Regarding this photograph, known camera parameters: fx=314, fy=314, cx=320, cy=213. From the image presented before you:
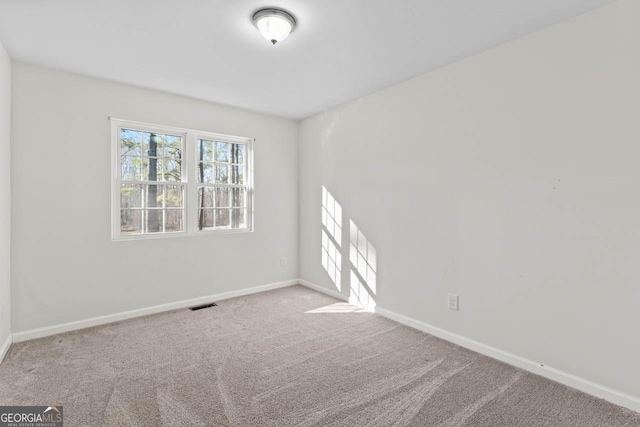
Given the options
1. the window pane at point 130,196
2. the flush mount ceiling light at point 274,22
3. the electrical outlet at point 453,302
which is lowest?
the electrical outlet at point 453,302

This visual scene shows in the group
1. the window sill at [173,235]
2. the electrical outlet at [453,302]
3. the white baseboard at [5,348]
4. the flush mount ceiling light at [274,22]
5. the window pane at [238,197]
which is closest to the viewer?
the flush mount ceiling light at [274,22]

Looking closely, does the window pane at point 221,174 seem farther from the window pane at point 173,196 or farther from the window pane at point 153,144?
the window pane at point 153,144

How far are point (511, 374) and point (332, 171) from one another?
2.86 metres

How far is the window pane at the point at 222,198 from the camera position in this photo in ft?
13.6

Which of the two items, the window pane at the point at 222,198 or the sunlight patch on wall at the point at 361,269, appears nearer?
the sunlight patch on wall at the point at 361,269

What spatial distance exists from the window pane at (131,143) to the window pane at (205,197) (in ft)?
2.61

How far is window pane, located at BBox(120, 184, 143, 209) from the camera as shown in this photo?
3.42m

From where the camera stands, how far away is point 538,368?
2.32m

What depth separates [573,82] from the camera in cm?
216

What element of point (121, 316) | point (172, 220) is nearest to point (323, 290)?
point (172, 220)

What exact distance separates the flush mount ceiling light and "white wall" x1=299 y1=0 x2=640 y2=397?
4.97ft

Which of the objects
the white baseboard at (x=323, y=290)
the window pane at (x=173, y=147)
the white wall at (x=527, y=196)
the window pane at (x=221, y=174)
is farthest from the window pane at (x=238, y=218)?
the white wall at (x=527, y=196)

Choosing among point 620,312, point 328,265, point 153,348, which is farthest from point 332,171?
point 620,312

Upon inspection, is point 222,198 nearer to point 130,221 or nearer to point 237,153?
point 237,153
